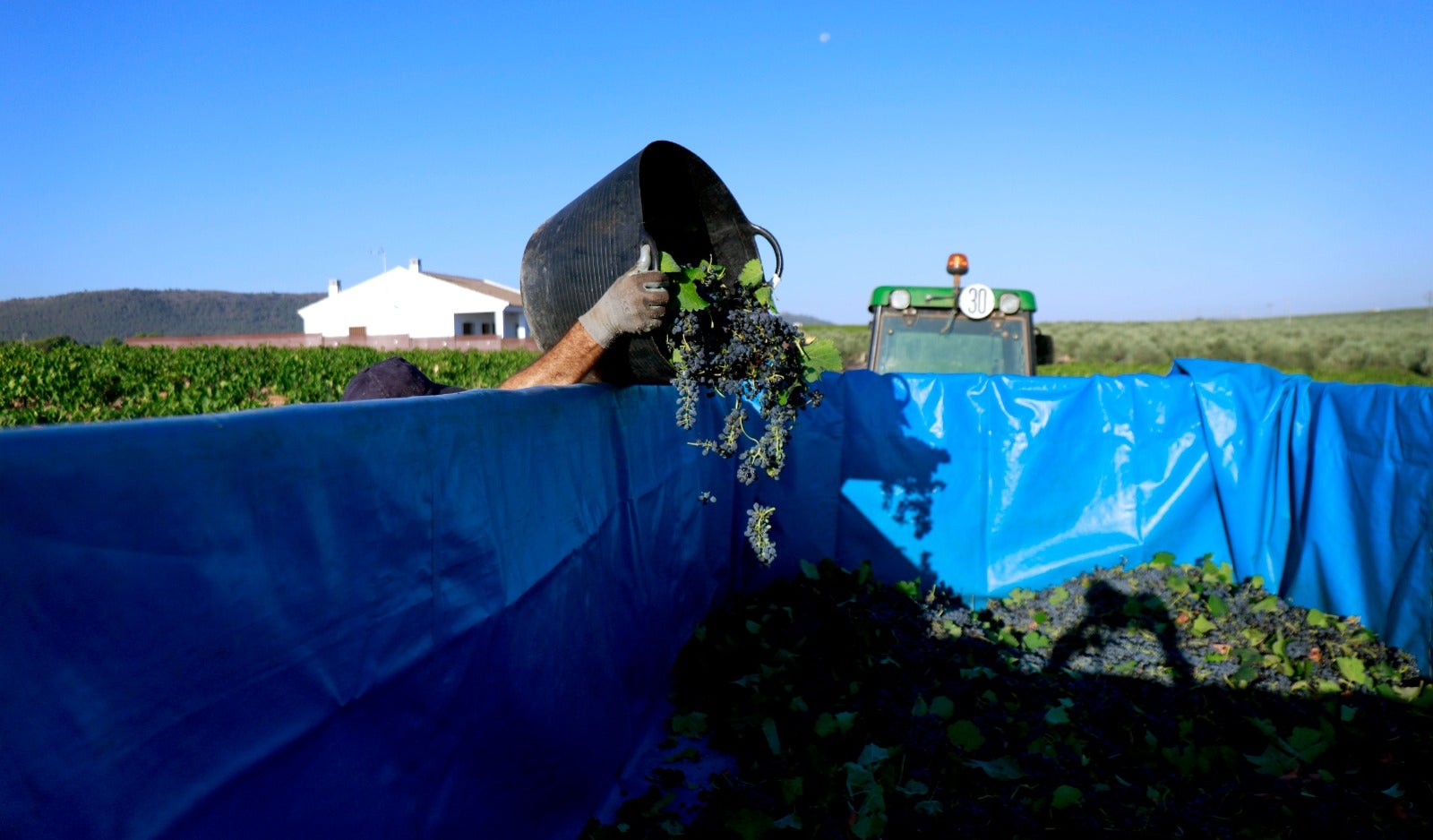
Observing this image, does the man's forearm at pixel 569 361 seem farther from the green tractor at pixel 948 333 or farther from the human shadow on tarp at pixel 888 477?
the green tractor at pixel 948 333

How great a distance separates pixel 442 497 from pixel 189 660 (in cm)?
77

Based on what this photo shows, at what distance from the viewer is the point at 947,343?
7.62 m

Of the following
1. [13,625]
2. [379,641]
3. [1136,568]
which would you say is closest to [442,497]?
[379,641]

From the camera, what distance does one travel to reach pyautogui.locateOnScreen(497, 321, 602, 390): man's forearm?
9.97ft

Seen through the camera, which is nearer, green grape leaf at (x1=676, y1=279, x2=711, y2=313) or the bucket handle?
green grape leaf at (x1=676, y1=279, x2=711, y2=313)

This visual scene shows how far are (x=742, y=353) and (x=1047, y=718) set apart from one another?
219cm

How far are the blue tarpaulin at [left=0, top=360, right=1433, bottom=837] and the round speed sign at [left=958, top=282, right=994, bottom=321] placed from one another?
82.5 inches

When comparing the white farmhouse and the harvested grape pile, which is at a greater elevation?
the white farmhouse

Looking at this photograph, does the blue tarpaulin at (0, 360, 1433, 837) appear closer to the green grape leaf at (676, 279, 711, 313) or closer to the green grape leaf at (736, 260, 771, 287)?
the green grape leaf at (676, 279, 711, 313)

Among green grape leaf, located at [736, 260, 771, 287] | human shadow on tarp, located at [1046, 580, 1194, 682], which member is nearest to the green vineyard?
green grape leaf, located at [736, 260, 771, 287]

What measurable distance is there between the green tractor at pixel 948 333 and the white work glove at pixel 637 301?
4.97 m

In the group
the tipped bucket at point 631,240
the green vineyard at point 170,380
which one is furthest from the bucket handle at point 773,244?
the green vineyard at point 170,380

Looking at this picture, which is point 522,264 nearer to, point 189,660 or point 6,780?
point 189,660

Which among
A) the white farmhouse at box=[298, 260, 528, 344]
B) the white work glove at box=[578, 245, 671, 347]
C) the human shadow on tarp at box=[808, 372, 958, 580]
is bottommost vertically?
the human shadow on tarp at box=[808, 372, 958, 580]
